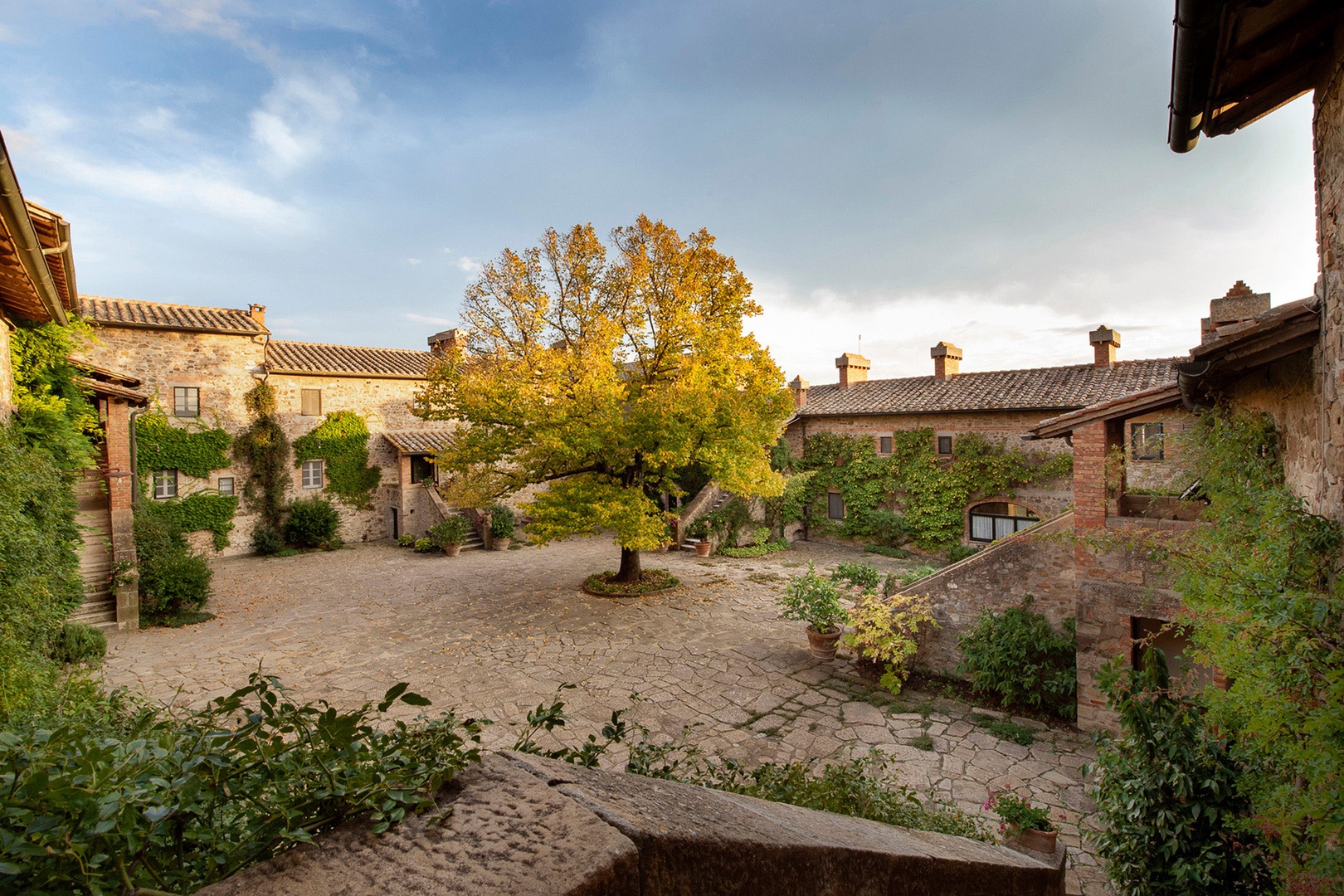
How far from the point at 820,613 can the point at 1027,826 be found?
19.6 ft

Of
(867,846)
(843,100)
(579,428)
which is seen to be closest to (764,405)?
(579,428)

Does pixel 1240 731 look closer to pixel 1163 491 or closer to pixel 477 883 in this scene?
pixel 1163 491

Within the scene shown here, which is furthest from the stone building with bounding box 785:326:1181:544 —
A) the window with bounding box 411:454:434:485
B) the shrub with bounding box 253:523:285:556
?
the shrub with bounding box 253:523:285:556

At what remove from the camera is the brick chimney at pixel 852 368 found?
24.4m

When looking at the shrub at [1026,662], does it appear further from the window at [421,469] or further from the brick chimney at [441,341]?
the brick chimney at [441,341]

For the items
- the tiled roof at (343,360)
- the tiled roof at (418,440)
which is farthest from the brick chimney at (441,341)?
the tiled roof at (418,440)

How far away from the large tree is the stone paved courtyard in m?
2.44

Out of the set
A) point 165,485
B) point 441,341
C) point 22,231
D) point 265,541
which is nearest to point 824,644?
point 22,231

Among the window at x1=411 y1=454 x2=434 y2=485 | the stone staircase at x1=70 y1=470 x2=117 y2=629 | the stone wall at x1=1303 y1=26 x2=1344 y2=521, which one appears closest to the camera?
Answer: the stone wall at x1=1303 y1=26 x2=1344 y2=521

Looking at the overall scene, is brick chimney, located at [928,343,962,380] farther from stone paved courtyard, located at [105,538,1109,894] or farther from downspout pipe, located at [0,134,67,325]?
downspout pipe, located at [0,134,67,325]

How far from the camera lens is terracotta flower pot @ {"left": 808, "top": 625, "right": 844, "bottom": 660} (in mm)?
11125

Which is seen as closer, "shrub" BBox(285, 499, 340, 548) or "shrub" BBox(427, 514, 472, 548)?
"shrub" BBox(427, 514, 472, 548)

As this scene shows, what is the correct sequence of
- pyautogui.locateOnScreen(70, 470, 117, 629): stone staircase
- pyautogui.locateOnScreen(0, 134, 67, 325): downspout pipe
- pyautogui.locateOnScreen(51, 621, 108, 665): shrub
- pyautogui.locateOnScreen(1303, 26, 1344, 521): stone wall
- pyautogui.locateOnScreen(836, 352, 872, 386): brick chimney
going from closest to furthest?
pyautogui.locateOnScreen(1303, 26, 1344, 521): stone wall, pyautogui.locateOnScreen(0, 134, 67, 325): downspout pipe, pyautogui.locateOnScreen(51, 621, 108, 665): shrub, pyautogui.locateOnScreen(70, 470, 117, 629): stone staircase, pyautogui.locateOnScreen(836, 352, 872, 386): brick chimney

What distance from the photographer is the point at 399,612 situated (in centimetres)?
1375
